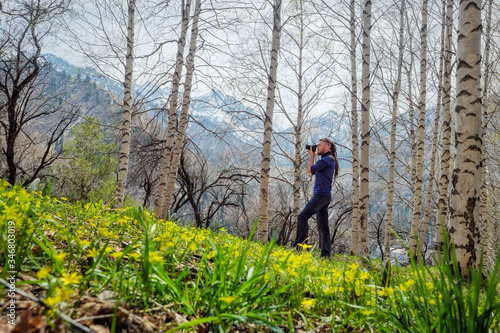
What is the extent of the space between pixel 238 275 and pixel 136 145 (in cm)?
1054

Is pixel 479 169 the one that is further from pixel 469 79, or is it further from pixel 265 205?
pixel 265 205

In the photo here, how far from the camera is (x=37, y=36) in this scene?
798 cm

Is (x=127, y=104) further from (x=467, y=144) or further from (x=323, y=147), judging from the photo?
(x=467, y=144)

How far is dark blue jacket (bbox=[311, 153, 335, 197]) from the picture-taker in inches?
187

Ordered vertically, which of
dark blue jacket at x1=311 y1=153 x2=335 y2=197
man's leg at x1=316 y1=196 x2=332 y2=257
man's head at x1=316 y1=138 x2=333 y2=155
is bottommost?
man's leg at x1=316 y1=196 x2=332 y2=257

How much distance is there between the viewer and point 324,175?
4.82m

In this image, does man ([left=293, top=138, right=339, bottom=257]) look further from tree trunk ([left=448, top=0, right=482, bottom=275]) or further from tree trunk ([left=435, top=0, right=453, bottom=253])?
tree trunk ([left=435, top=0, right=453, bottom=253])

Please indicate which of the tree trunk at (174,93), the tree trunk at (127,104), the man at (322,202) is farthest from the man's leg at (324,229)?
the tree trunk at (127,104)

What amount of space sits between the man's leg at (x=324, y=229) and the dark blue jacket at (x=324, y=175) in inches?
6.1

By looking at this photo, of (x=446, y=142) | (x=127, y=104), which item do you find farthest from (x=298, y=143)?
(x=127, y=104)

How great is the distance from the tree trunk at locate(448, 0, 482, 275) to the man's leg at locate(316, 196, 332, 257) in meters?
2.16

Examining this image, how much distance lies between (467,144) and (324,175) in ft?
7.56

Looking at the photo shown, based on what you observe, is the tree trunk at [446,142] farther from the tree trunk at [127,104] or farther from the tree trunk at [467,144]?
the tree trunk at [127,104]

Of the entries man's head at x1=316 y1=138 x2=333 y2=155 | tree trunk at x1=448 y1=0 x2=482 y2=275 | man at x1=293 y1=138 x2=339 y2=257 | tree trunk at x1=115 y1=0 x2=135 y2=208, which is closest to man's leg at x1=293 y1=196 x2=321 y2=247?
man at x1=293 y1=138 x2=339 y2=257
